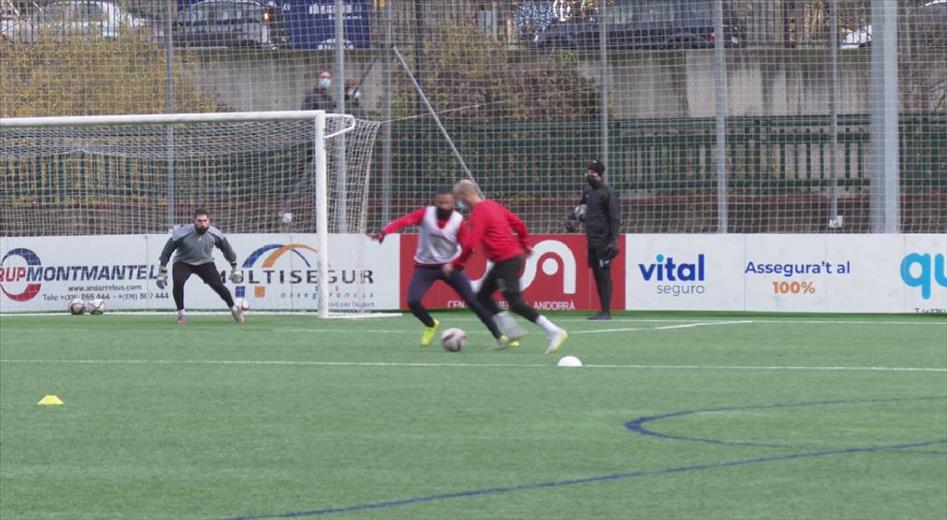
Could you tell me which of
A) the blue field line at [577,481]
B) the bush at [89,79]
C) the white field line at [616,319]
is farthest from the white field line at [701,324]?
the blue field line at [577,481]

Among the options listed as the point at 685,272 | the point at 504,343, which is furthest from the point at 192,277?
the point at 504,343

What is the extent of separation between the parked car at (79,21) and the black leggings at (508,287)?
10411 mm

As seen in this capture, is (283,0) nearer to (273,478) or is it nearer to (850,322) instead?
(850,322)

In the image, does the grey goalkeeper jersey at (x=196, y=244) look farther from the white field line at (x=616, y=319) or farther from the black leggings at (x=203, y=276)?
the white field line at (x=616, y=319)

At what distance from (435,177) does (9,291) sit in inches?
237

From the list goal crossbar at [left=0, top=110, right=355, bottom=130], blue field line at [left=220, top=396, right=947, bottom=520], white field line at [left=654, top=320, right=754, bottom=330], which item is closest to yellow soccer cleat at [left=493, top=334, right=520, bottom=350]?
white field line at [left=654, top=320, right=754, bottom=330]

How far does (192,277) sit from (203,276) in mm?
2364

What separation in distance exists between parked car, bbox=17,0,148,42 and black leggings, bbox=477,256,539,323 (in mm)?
10411

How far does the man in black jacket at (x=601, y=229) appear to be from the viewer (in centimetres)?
2195

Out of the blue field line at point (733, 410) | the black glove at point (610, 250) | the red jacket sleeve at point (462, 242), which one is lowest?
the blue field line at point (733, 410)

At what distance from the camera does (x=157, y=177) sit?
83.5ft

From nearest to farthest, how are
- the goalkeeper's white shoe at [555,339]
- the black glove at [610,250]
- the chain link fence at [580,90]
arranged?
the goalkeeper's white shoe at [555,339], the black glove at [610,250], the chain link fence at [580,90]

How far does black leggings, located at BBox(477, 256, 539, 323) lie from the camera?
1669 cm

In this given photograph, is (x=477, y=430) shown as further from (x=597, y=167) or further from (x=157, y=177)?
(x=157, y=177)
